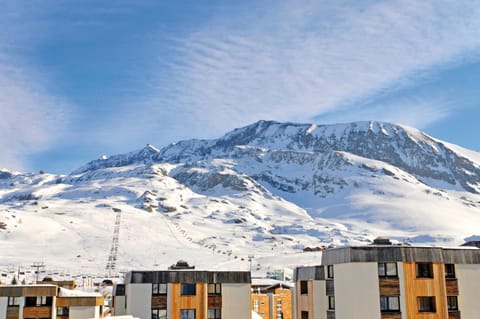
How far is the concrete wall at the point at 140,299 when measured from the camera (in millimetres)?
57688

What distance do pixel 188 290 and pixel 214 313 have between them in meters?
3.91

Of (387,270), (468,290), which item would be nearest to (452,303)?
(468,290)

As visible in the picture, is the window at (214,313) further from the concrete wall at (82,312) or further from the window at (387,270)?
the window at (387,270)

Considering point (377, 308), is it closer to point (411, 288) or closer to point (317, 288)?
point (411, 288)

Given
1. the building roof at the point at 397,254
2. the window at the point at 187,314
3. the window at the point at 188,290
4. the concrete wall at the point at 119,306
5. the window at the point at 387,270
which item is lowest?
the window at the point at 187,314

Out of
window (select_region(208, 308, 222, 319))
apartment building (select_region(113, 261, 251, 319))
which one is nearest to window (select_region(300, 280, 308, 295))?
apartment building (select_region(113, 261, 251, 319))

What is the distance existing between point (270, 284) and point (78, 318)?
73075 millimetres

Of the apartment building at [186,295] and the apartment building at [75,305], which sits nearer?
the apartment building at [186,295]

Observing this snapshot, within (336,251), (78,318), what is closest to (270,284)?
(78,318)

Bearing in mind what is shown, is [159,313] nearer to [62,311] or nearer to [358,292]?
[62,311]

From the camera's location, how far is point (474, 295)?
50.0 metres

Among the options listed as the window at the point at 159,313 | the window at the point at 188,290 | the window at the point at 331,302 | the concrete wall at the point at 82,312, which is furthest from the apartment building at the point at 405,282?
the concrete wall at the point at 82,312

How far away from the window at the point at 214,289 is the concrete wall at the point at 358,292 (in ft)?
49.7

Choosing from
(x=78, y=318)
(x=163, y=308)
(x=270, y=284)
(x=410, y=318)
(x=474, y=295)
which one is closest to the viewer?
(x=410, y=318)
